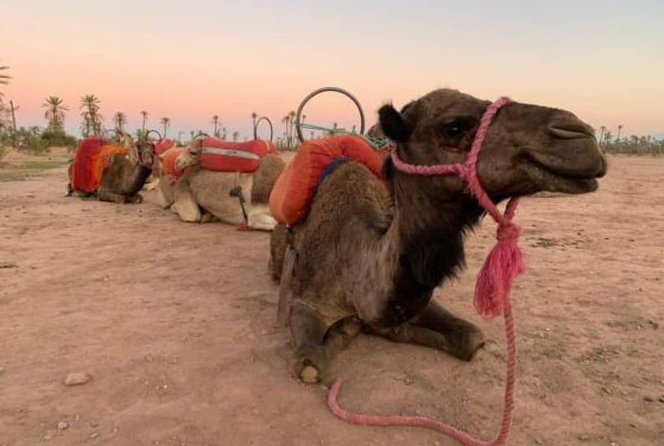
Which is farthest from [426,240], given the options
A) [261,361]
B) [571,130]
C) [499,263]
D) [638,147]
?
[638,147]

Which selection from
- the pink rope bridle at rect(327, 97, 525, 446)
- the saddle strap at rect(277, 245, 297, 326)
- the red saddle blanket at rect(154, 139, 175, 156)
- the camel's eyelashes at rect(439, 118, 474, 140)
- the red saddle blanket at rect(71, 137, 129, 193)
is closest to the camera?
the pink rope bridle at rect(327, 97, 525, 446)

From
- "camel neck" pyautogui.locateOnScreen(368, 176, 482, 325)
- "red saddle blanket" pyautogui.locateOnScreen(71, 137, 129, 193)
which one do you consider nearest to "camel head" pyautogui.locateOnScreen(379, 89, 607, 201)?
"camel neck" pyautogui.locateOnScreen(368, 176, 482, 325)

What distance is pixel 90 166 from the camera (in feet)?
38.7

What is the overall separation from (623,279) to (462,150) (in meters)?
3.20

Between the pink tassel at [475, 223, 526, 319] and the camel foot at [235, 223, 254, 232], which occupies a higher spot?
the pink tassel at [475, 223, 526, 319]

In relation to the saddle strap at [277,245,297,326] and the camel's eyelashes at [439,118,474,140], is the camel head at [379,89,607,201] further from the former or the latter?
the saddle strap at [277,245,297,326]

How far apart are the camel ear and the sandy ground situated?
1.36 metres

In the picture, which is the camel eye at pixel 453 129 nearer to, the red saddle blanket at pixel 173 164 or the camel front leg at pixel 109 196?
the red saddle blanket at pixel 173 164

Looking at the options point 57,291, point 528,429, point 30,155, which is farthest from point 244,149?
point 30,155

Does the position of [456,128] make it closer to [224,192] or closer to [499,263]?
[499,263]

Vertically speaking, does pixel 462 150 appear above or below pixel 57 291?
above

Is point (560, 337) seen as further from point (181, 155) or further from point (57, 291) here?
point (181, 155)

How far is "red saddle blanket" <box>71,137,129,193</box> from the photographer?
11.7 m

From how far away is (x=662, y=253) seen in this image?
5.73m
